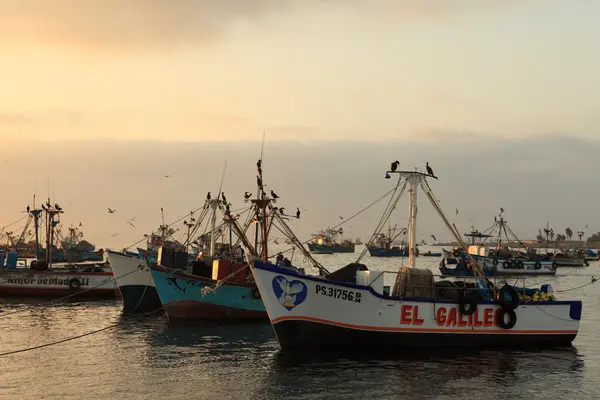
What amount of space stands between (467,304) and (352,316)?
16.4 feet

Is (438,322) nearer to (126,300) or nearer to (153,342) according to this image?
(153,342)

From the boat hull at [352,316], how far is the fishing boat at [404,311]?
0.13 feet

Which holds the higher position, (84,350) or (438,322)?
(438,322)

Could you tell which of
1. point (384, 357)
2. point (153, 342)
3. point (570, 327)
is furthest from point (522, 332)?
point (153, 342)

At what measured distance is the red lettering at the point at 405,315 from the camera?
25094 mm

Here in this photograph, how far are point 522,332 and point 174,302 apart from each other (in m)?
18.3

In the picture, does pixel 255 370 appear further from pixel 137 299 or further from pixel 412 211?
pixel 137 299

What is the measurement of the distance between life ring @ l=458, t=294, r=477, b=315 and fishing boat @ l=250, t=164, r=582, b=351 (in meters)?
0.04

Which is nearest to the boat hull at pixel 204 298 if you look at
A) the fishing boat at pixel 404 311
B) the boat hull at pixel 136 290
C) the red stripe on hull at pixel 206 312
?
the red stripe on hull at pixel 206 312

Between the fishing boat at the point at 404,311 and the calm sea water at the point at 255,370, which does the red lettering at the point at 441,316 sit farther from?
the calm sea water at the point at 255,370

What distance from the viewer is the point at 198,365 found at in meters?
23.7

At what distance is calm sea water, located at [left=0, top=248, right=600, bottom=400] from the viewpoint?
2009 cm

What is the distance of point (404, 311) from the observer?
25109 millimetres

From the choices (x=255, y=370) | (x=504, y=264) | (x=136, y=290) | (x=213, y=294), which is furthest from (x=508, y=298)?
(x=504, y=264)
